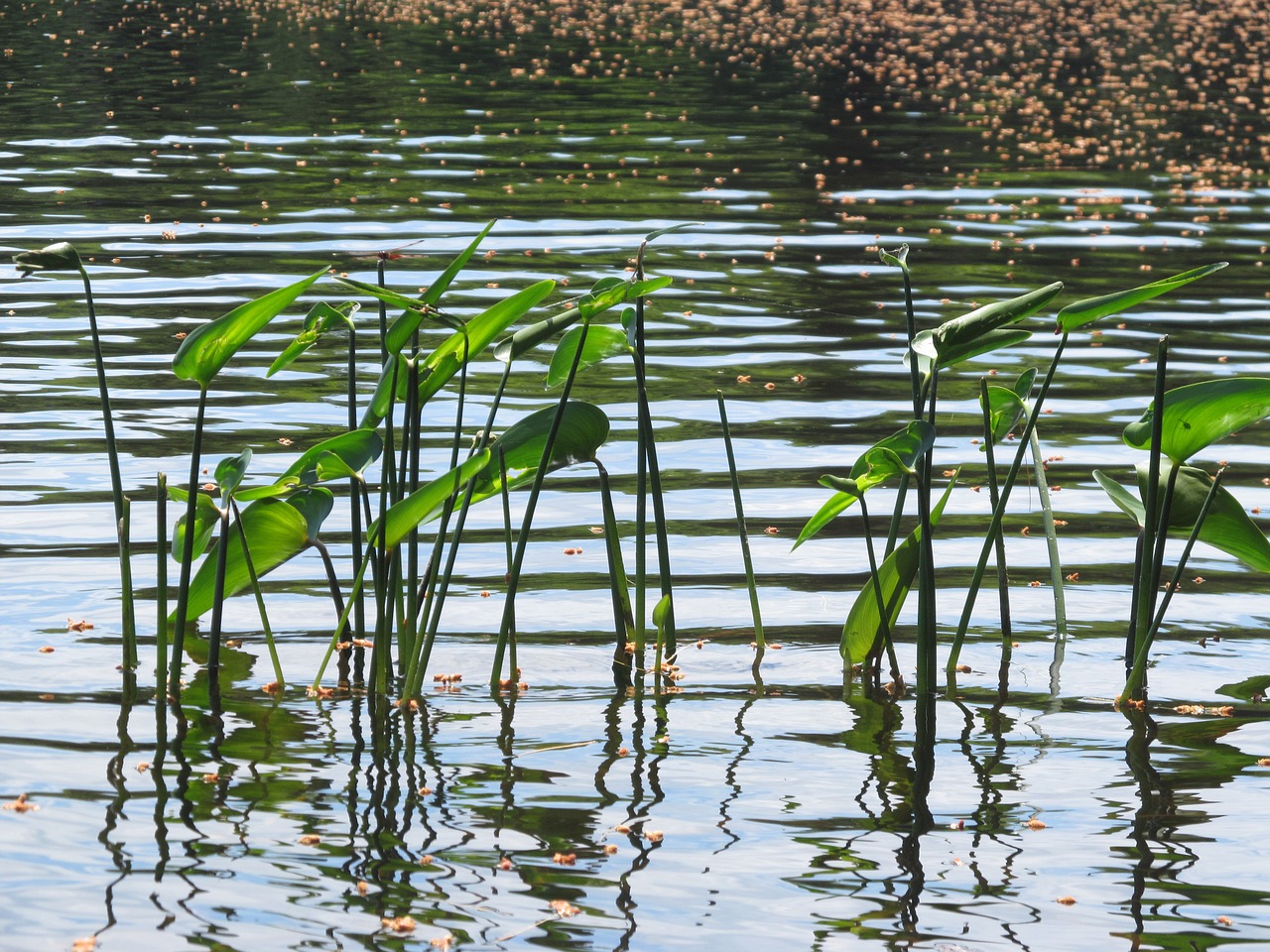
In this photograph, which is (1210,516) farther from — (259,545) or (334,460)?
(259,545)

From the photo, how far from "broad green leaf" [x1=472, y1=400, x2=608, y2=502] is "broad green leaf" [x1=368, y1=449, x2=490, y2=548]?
18 centimetres

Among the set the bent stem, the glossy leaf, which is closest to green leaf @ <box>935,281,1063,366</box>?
the glossy leaf

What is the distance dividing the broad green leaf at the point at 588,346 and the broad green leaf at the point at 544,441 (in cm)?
12

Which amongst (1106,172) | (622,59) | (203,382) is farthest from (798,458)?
(622,59)

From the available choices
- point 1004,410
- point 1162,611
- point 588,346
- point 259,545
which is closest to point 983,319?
point 1004,410

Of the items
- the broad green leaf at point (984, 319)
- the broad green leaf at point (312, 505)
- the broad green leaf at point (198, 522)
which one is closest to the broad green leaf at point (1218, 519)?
the broad green leaf at point (984, 319)

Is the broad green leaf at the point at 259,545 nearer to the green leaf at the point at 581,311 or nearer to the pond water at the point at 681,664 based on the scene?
the pond water at the point at 681,664

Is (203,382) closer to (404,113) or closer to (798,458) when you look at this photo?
(798,458)

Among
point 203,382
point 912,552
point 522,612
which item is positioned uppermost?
point 203,382

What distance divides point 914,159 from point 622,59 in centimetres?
991

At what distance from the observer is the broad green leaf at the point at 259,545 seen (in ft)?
15.2

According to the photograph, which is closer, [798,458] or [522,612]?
[522,612]

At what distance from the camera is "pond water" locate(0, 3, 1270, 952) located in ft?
12.4

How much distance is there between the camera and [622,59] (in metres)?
26.6
